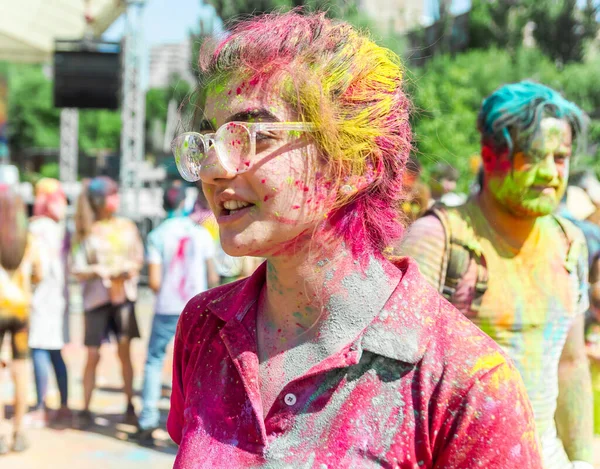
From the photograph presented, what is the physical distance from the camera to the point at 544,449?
2.14m

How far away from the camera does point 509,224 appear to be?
2381 millimetres

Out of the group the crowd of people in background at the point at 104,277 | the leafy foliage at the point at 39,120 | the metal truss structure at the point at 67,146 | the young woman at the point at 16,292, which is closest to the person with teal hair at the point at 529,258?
the crowd of people in background at the point at 104,277

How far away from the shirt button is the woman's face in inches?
10.8

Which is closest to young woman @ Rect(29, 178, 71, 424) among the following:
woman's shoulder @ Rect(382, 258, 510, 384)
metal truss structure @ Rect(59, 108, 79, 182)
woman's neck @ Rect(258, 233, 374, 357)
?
woman's neck @ Rect(258, 233, 374, 357)

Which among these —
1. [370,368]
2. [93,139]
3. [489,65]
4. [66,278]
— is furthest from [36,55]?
[93,139]

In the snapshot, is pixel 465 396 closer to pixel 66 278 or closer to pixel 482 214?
pixel 482 214

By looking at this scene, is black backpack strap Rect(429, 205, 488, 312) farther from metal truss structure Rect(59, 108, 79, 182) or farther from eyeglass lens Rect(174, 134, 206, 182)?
metal truss structure Rect(59, 108, 79, 182)

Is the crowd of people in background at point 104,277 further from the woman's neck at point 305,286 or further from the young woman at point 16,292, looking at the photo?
the woman's neck at point 305,286

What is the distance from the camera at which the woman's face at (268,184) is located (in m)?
1.46

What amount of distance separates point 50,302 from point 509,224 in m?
4.34

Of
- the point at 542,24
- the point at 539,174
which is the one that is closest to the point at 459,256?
the point at 539,174

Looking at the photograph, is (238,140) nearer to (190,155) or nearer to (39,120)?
(190,155)

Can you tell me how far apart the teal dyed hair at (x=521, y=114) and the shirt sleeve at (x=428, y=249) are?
0.35 m

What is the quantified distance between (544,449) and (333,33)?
130cm
